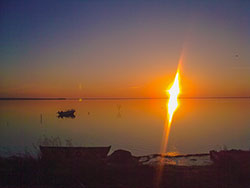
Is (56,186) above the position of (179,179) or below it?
below

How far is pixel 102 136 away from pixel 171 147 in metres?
6.78

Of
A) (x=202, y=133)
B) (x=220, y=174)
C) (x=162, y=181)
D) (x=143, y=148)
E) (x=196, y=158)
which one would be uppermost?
(x=202, y=133)

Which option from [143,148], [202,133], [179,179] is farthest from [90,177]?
[202,133]

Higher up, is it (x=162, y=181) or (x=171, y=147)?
(x=171, y=147)

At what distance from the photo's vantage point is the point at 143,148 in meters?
16.1

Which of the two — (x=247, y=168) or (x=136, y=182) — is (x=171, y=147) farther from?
(x=136, y=182)

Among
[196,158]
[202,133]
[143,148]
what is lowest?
[196,158]

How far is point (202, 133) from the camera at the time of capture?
71.1 feet

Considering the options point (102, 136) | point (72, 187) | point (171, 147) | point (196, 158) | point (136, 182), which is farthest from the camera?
point (102, 136)

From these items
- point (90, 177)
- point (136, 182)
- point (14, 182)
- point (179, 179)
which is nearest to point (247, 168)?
point (179, 179)

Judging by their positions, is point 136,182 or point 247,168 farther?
point 247,168

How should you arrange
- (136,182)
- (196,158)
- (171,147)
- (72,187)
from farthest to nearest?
(171,147), (196,158), (136,182), (72,187)

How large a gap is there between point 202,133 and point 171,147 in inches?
267

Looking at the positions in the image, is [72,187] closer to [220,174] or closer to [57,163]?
[57,163]
